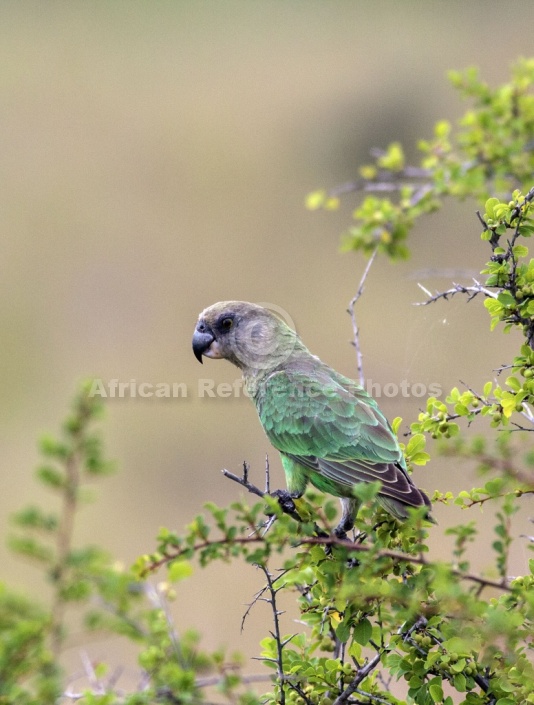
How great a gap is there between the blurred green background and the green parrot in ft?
23.7

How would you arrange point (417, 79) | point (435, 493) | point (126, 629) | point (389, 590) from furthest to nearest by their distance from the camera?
1. point (417, 79)
2. point (126, 629)
3. point (435, 493)
4. point (389, 590)

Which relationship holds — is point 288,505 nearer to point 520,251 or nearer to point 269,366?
point 269,366

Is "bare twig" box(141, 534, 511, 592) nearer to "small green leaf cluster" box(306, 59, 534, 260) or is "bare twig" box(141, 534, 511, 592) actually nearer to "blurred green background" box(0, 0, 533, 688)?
"small green leaf cluster" box(306, 59, 534, 260)

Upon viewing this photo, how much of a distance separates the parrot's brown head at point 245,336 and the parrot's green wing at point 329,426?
24cm

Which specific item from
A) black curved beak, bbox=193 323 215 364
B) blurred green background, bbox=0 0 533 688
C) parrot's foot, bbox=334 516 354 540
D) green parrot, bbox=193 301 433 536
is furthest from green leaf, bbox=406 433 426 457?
blurred green background, bbox=0 0 533 688

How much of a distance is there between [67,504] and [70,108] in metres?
18.5

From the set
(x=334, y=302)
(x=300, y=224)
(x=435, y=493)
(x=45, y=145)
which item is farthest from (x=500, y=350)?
(x=45, y=145)

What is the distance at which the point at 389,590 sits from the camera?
2.44 m

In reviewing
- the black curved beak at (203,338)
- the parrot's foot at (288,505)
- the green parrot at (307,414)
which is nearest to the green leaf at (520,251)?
the green parrot at (307,414)

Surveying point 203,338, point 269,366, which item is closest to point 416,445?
point 269,366

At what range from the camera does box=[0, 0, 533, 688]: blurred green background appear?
572 inches

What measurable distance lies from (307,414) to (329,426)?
0.18 meters

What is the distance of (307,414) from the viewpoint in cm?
448

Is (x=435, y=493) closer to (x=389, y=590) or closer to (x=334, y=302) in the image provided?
(x=389, y=590)
